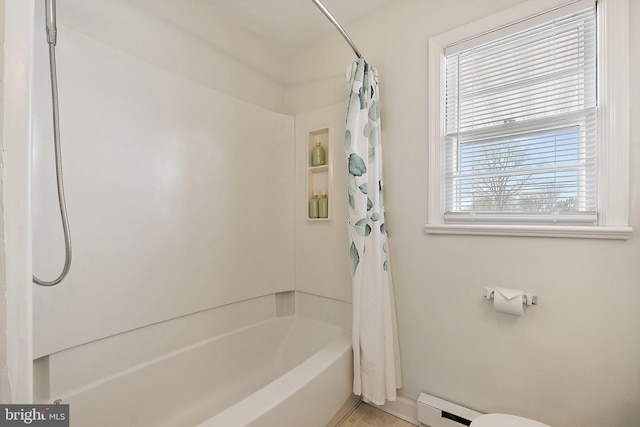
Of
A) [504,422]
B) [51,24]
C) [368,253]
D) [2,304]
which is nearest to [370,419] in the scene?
[504,422]

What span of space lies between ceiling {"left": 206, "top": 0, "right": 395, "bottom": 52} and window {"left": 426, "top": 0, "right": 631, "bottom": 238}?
634 millimetres

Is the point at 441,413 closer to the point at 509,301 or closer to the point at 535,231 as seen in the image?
the point at 509,301

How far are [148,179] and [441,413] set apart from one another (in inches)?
77.7

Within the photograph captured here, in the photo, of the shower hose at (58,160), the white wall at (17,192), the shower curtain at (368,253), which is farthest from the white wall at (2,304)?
the shower curtain at (368,253)

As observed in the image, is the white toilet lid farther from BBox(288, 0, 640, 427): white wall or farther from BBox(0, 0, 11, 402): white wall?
BBox(0, 0, 11, 402): white wall

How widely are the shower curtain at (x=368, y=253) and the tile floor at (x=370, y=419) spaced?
0.57 feet

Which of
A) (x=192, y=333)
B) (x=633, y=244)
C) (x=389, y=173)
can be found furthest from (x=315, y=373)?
(x=633, y=244)

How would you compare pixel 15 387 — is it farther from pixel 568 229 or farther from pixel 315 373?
pixel 568 229

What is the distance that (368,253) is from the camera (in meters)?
1.54

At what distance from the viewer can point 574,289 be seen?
1178 millimetres

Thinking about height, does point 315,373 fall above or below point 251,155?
below

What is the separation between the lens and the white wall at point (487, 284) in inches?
43.6

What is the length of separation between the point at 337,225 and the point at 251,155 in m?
0.77

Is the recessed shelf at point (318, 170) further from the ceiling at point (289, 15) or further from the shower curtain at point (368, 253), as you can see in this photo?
the ceiling at point (289, 15)
